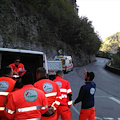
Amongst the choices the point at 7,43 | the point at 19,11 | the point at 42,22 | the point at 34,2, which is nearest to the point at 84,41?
the point at 42,22

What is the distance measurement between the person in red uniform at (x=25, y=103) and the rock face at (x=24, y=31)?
45.3ft

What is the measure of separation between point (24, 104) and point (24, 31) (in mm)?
19387

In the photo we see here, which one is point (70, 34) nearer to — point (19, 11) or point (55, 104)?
point (19, 11)

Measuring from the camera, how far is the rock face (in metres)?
16.9

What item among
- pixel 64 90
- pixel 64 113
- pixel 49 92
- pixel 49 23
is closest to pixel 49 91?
pixel 49 92

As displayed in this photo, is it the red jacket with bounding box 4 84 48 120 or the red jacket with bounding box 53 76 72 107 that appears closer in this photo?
the red jacket with bounding box 4 84 48 120

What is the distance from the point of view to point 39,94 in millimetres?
2510

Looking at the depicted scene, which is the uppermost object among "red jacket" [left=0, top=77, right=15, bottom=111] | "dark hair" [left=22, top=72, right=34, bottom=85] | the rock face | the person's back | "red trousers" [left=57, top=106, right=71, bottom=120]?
the rock face

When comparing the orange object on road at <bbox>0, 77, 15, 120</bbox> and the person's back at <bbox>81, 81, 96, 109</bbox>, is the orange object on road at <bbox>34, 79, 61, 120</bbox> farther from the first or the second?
the person's back at <bbox>81, 81, 96, 109</bbox>

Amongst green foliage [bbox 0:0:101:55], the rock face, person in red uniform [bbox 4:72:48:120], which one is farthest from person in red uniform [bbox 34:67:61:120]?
green foliage [bbox 0:0:101:55]

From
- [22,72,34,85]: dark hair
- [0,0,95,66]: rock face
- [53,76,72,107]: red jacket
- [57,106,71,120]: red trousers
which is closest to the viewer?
[22,72,34,85]: dark hair

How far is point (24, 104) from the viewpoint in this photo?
236 cm

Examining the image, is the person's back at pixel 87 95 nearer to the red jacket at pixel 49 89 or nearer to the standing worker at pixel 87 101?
the standing worker at pixel 87 101

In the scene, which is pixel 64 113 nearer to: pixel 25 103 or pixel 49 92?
pixel 49 92
